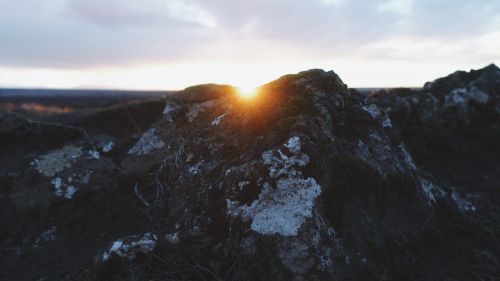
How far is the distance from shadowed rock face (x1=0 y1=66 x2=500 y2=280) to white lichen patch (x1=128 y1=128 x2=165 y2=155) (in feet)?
0.08

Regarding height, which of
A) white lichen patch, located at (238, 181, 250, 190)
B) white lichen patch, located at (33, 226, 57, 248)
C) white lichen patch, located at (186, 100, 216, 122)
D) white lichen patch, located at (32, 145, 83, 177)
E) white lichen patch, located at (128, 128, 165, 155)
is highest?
white lichen patch, located at (186, 100, 216, 122)

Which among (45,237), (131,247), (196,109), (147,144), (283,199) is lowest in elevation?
(45,237)

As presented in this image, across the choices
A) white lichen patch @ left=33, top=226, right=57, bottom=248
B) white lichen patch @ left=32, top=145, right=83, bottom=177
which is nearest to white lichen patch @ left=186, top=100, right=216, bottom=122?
white lichen patch @ left=32, top=145, right=83, bottom=177

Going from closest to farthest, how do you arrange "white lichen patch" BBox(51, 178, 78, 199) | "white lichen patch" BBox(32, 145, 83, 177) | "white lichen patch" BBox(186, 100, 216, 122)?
"white lichen patch" BBox(51, 178, 78, 199)
"white lichen patch" BBox(32, 145, 83, 177)
"white lichen patch" BBox(186, 100, 216, 122)

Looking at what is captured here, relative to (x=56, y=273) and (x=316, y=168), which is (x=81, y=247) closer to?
(x=56, y=273)

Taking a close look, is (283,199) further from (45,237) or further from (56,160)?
(56,160)

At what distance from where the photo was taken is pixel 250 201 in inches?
173

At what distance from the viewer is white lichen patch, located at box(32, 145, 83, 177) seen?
→ 7.11 metres

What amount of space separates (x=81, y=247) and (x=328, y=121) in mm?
3659

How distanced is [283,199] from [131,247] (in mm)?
1577

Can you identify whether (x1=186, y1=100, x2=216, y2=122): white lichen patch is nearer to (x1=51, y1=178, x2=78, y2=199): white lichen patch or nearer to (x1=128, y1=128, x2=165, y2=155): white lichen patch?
(x1=128, y1=128, x2=165, y2=155): white lichen patch

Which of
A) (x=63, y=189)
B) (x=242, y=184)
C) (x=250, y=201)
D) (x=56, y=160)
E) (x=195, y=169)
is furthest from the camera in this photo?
(x=56, y=160)

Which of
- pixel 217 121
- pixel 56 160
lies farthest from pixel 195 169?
pixel 56 160

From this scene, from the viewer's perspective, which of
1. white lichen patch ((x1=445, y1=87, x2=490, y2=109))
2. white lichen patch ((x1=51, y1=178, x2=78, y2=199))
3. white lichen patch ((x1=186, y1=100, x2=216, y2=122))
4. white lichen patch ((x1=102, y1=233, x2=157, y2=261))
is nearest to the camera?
white lichen patch ((x1=102, y1=233, x2=157, y2=261))
